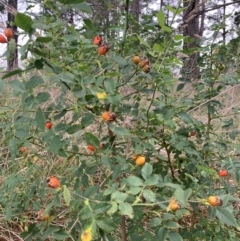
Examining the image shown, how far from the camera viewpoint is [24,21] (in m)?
0.58

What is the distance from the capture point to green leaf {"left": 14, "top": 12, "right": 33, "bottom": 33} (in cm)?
57

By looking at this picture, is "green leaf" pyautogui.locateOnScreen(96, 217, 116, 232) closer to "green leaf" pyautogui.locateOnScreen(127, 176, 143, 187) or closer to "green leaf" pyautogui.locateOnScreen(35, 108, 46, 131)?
"green leaf" pyautogui.locateOnScreen(127, 176, 143, 187)

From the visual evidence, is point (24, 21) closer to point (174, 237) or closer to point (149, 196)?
point (149, 196)

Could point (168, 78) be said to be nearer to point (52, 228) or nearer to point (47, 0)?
point (47, 0)

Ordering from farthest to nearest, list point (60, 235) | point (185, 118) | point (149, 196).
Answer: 1. point (185, 118)
2. point (60, 235)
3. point (149, 196)

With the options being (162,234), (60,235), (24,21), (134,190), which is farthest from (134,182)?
(24,21)

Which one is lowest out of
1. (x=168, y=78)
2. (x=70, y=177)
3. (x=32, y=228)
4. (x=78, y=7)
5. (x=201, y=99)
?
(x=70, y=177)

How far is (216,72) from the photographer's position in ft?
4.16

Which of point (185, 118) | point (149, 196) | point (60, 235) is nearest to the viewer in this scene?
point (149, 196)

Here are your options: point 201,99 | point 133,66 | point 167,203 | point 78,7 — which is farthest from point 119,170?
point 201,99

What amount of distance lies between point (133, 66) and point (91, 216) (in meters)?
0.39

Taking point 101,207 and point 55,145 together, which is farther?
point 55,145

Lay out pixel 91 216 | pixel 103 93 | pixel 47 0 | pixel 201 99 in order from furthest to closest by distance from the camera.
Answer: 1. pixel 201 99
2. pixel 47 0
3. pixel 103 93
4. pixel 91 216

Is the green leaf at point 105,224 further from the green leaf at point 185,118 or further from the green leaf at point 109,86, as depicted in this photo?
the green leaf at point 185,118
